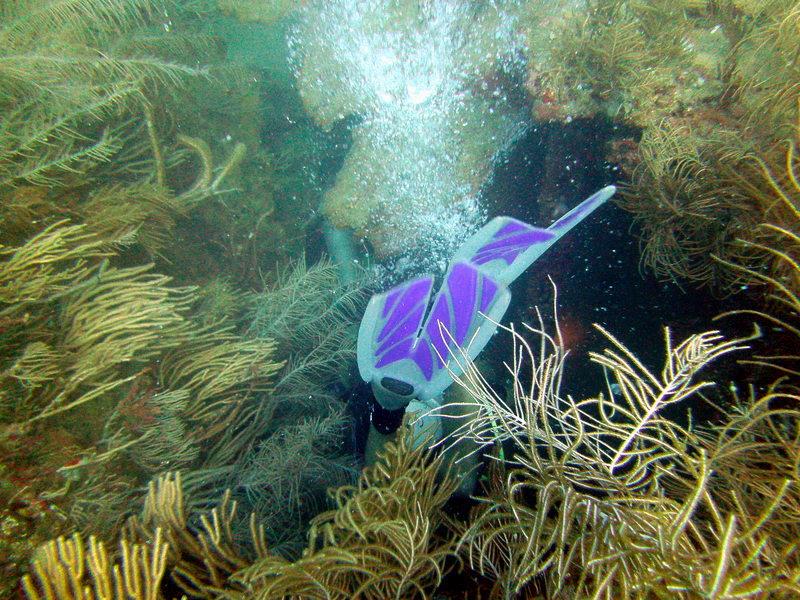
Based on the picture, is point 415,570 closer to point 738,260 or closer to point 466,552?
point 466,552

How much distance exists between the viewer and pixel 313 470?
11.7ft

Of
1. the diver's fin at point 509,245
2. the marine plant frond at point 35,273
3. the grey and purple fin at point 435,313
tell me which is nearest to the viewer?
the marine plant frond at point 35,273

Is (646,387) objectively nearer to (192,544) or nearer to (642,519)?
(642,519)

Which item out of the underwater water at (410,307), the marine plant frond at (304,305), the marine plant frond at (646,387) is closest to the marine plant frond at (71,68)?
the underwater water at (410,307)

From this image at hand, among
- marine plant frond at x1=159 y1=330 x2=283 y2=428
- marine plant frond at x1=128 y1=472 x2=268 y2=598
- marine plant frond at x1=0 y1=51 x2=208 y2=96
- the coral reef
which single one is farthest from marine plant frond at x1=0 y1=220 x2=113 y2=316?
the coral reef

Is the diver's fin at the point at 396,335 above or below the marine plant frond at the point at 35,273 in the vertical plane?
below

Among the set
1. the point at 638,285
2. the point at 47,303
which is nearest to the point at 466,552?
the point at 638,285

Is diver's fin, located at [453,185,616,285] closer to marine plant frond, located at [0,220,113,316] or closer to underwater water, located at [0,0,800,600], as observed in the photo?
underwater water, located at [0,0,800,600]

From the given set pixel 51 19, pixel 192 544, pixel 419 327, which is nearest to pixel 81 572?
pixel 192 544

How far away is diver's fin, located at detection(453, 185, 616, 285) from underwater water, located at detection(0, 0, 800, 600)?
0.11 ft

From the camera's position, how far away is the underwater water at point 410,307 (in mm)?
1712

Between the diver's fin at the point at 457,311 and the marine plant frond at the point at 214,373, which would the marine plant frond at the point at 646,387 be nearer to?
the diver's fin at the point at 457,311

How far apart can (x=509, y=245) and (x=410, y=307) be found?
1184 millimetres

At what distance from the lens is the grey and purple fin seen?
12.2 feet
